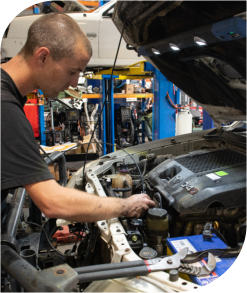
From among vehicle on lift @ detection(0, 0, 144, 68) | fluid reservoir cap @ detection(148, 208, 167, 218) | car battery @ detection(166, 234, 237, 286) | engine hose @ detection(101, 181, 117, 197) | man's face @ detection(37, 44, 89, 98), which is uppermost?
vehicle on lift @ detection(0, 0, 144, 68)

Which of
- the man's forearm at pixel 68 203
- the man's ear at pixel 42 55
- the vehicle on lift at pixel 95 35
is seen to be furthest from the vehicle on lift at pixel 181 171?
the vehicle on lift at pixel 95 35

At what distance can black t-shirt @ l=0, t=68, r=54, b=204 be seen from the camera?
1.07 meters

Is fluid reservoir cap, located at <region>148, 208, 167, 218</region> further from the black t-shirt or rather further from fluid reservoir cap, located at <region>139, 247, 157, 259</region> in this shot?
the black t-shirt

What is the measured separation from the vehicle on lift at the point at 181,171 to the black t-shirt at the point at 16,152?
12.9 inches

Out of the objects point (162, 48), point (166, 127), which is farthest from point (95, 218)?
point (166, 127)

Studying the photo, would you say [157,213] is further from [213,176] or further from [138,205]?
[213,176]

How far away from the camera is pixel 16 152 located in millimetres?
1073

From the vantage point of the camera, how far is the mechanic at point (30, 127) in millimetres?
1079

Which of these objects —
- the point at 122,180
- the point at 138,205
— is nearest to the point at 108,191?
the point at 122,180

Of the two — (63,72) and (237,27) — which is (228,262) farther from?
(63,72)

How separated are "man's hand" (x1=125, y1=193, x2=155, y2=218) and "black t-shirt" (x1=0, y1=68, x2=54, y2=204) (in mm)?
505

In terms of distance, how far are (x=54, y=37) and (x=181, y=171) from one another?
3.82 ft

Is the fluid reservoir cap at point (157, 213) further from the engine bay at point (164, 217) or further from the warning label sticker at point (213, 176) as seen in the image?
the warning label sticker at point (213, 176)

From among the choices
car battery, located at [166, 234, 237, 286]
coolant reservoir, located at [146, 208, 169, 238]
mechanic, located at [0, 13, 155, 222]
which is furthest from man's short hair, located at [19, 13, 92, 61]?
car battery, located at [166, 234, 237, 286]
